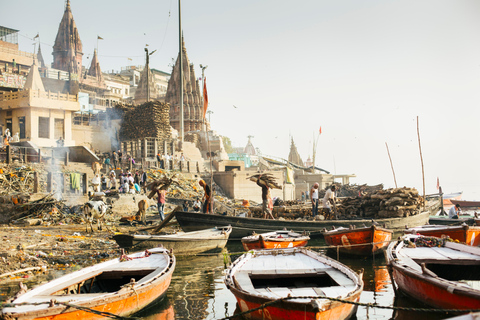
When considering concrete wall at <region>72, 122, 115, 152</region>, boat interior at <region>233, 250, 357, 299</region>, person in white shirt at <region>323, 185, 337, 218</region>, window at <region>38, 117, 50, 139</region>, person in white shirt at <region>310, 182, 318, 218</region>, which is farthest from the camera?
concrete wall at <region>72, 122, 115, 152</region>

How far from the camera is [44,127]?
31812 mm

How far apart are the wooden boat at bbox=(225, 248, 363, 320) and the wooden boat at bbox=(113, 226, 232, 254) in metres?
3.34

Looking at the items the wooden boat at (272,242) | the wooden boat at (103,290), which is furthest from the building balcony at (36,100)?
the wooden boat at (103,290)

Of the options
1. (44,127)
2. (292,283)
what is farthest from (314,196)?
(44,127)

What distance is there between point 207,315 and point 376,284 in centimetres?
442

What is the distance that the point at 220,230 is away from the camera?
48.2 ft

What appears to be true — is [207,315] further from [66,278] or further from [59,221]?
[59,221]

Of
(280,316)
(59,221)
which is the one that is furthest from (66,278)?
(59,221)

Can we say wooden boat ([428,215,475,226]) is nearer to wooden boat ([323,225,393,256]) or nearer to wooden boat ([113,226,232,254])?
wooden boat ([323,225,393,256])

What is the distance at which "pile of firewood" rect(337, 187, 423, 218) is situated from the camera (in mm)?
18047

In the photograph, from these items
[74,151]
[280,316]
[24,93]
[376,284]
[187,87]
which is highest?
[187,87]

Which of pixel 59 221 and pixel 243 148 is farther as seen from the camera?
pixel 243 148

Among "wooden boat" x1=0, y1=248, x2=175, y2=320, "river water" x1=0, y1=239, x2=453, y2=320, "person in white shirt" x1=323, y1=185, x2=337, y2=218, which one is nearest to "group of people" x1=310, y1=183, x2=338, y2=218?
"person in white shirt" x1=323, y1=185, x2=337, y2=218

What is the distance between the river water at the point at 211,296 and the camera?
25.3ft
